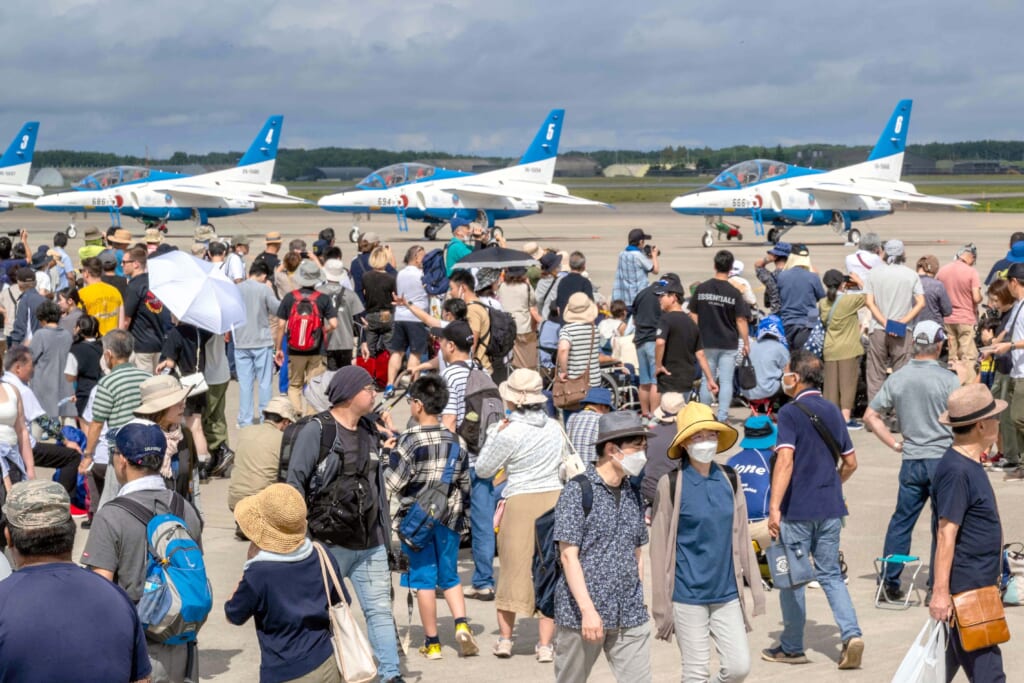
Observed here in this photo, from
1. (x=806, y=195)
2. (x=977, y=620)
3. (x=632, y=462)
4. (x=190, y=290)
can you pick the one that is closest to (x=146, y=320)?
(x=190, y=290)

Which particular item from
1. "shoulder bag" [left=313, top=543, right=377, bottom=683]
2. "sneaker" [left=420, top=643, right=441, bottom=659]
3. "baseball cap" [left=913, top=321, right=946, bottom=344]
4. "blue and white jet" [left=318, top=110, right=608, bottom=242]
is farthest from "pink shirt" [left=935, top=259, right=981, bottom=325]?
"blue and white jet" [left=318, top=110, right=608, bottom=242]

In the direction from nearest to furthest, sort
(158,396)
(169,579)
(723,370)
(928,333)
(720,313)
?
(169,579) < (158,396) < (928,333) < (720,313) < (723,370)

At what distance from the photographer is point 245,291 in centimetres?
1193

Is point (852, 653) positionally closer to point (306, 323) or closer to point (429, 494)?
point (429, 494)

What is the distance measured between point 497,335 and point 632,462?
5.09 m

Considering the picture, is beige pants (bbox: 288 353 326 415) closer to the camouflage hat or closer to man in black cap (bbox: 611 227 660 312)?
man in black cap (bbox: 611 227 660 312)

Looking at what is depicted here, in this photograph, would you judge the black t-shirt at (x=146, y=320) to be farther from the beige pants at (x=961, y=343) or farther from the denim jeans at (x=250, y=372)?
the beige pants at (x=961, y=343)

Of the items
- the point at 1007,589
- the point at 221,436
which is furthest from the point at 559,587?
the point at 221,436

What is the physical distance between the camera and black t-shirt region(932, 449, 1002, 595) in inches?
204

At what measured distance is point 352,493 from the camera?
232 inches

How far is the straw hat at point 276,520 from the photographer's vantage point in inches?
184

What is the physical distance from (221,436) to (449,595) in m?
4.51

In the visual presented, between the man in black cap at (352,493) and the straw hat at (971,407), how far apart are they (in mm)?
2596

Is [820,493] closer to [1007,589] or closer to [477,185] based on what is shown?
[1007,589]
